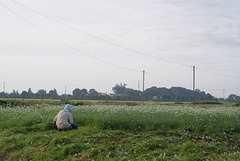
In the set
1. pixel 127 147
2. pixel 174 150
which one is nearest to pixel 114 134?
pixel 127 147

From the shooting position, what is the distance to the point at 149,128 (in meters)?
13.2

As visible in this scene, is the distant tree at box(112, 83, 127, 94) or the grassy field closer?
the grassy field

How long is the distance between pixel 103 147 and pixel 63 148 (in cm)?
135

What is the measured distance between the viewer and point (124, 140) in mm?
10008

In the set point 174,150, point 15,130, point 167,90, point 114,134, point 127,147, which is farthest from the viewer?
point 167,90

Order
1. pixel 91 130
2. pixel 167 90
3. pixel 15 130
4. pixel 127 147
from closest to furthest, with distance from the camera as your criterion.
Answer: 1. pixel 127 147
2. pixel 91 130
3. pixel 15 130
4. pixel 167 90

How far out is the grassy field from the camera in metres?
8.27

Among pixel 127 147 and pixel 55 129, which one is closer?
pixel 127 147

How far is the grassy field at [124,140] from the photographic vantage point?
8.27 metres

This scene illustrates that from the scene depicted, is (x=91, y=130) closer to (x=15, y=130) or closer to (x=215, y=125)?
(x=15, y=130)

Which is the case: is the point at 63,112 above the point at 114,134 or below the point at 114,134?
above

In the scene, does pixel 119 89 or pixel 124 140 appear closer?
pixel 124 140

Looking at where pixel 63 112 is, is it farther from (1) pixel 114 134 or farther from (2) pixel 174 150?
(2) pixel 174 150

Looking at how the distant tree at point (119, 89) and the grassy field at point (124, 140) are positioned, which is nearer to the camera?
the grassy field at point (124, 140)
